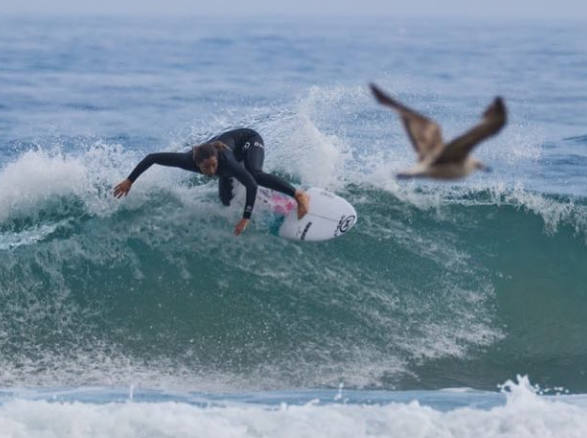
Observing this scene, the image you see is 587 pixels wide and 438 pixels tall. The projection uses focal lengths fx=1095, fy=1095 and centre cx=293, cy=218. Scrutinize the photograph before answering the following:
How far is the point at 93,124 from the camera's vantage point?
2120cm

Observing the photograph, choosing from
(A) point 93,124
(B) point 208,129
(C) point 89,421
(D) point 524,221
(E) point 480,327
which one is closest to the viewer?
(C) point 89,421

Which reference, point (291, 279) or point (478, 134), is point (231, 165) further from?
point (478, 134)

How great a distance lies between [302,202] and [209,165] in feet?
4.80

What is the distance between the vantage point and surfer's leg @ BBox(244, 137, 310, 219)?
9.84 m

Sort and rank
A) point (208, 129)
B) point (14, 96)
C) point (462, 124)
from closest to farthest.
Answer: point (208, 129) → point (462, 124) → point (14, 96)

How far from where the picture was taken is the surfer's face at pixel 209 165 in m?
8.95

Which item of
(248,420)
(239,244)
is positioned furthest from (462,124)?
(248,420)

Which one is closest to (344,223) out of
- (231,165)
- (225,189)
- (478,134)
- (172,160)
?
(225,189)

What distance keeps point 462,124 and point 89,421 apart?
1288 centimetres

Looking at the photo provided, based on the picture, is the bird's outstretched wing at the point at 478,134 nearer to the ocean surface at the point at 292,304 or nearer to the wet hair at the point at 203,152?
the ocean surface at the point at 292,304

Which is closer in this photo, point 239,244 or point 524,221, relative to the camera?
point 239,244


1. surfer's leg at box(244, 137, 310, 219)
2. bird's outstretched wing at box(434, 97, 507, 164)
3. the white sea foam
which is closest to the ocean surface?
the white sea foam

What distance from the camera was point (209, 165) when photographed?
8977 mm

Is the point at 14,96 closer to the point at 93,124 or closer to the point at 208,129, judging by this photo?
the point at 93,124
